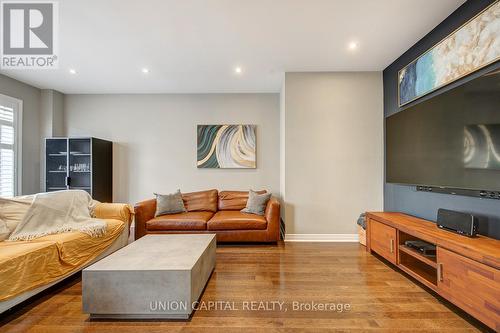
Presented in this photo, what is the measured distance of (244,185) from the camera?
483 centimetres

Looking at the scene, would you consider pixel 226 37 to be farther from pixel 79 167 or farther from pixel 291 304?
pixel 79 167

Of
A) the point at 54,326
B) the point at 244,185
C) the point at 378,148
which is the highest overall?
the point at 378,148

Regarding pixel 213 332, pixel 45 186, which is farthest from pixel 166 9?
pixel 45 186

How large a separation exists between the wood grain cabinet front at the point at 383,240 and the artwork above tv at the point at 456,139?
2.07ft

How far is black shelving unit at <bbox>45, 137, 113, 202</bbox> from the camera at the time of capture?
14.3 feet

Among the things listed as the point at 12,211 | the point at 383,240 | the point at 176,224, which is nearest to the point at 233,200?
the point at 176,224

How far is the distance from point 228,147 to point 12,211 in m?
3.16

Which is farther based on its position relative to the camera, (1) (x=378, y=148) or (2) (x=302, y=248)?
(1) (x=378, y=148)

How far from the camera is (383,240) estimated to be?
2.96 m

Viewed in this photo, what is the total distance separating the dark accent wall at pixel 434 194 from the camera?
6.91 ft

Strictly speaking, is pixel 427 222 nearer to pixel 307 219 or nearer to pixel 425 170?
pixel 425 170

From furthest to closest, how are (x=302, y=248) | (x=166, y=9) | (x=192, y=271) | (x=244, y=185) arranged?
1. (x=244, y=185)
2. (x=302, y=248)
3. (x=166, y=9)
4. (x=192, y=271)

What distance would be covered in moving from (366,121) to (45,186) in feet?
18.7

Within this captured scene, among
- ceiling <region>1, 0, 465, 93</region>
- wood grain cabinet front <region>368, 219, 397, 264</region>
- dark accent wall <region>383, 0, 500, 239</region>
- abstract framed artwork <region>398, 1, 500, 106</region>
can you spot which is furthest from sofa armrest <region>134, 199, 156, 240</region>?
abstract framed artwork <region>398, 1, 500, 106</region>
